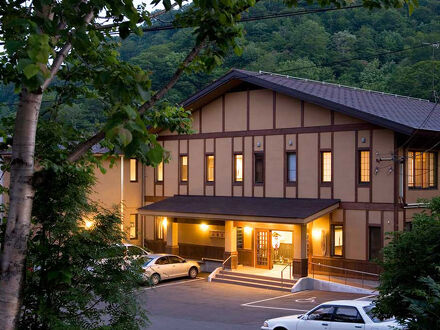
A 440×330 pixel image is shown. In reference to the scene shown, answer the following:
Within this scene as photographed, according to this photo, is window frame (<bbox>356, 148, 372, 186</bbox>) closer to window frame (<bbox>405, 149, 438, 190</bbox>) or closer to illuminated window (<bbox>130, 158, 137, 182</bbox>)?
window frame (<bbox>405, 149, 438, 190</bbox>)

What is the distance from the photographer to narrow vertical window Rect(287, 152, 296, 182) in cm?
2938

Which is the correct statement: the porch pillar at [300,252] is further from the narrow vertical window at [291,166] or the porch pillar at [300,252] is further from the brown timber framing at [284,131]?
the brown timber framing at [284,131]

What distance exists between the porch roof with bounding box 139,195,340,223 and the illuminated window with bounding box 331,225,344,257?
1110mm

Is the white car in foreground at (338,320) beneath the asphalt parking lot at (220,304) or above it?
above

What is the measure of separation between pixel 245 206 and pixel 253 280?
3.61 m

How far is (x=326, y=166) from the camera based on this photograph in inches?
1116

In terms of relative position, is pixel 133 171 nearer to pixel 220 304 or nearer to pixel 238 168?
pixel 238 168

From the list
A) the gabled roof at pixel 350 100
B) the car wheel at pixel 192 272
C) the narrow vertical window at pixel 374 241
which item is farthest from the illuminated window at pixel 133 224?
the narrow vertical window at pixel 374 241

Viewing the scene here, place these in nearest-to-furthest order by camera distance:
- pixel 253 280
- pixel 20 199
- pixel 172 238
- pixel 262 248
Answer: pixel 20 199 → pixel 253 280 → pixel 262 248 → pixel 172 238

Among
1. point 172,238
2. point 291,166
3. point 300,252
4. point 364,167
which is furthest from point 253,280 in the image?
point 364,167

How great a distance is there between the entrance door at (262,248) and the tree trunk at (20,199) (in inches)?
962

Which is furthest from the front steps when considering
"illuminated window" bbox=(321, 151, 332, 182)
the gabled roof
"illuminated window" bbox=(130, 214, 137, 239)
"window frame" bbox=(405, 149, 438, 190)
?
"illuminated window" bbox=(130, 214, 137, 239)

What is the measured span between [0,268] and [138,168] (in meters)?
30.3

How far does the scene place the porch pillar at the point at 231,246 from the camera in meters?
30.1
